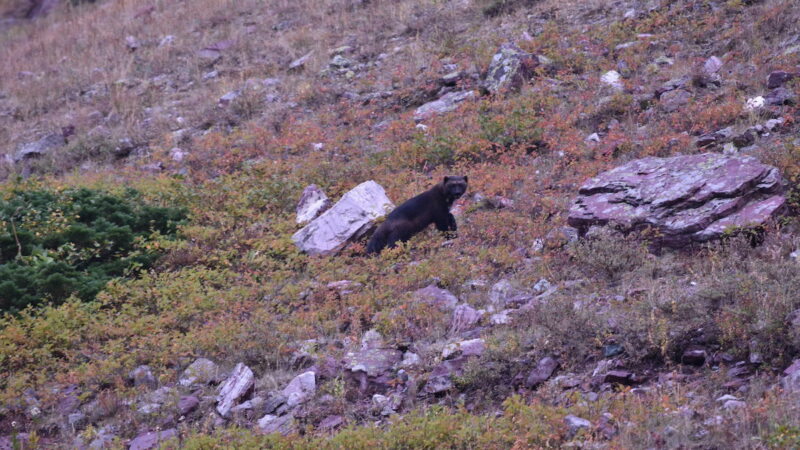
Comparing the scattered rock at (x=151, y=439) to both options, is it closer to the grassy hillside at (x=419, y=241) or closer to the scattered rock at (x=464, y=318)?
the grassy hillside at (x=419, y=241)

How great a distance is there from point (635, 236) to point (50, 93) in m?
17.2

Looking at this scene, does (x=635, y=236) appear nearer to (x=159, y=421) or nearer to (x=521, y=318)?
(x=521, y=318)

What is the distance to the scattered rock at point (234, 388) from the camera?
6.57m

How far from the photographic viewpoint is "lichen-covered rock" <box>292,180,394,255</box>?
984 cm

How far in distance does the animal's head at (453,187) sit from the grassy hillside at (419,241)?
362mm

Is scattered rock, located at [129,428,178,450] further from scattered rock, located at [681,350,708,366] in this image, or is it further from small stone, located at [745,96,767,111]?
small stone, located at [745,96,767,111]

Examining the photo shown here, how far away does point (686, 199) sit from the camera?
807cm

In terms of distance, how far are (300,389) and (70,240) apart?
5343mm

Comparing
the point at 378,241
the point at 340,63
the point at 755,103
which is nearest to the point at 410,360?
the point at 378,241

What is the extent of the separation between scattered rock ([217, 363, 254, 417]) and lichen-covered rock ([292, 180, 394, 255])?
9.94ft

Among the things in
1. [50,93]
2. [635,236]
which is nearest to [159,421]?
[635,236]

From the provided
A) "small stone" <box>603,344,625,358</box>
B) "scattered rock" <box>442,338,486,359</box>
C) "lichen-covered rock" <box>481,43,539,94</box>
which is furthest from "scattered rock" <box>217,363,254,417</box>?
"lichen-covered rock" <box>481,43,539,94</box>

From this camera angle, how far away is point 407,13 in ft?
62.0

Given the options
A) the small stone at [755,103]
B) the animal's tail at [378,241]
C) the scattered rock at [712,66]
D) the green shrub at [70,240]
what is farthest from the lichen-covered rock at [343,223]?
the scattered rock at [712,66]
